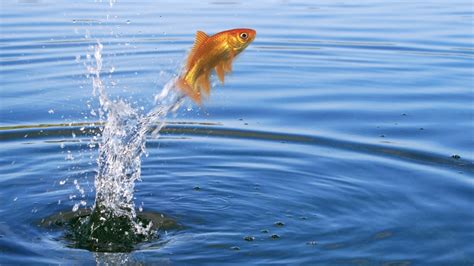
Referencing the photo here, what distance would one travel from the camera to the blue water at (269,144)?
6.09m

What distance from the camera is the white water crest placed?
21.7ft

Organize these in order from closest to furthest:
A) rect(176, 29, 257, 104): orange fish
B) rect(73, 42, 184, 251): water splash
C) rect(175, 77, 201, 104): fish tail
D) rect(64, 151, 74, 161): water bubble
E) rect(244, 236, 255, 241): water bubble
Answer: rect(176, 29, 257, 104): orange fish < rect(175, 77, 201, 104): fish tail < rect(244, 236, 255, 241): water bubble < rect(73, 42, 184, 251): water splash < rect(64, 151, 74, 161): water bubble

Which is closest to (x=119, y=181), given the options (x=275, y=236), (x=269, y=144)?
(x=275, y=236)

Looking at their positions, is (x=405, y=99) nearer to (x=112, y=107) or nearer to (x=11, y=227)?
(x=112, y=107)

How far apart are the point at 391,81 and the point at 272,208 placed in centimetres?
530

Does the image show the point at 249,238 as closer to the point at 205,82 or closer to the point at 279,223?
the point at 279,223

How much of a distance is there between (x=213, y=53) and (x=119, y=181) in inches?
74.3

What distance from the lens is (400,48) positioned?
14.1 m

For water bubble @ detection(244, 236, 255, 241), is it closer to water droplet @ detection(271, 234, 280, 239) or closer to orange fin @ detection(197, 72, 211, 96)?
water droplet @ detection(271, 234, 280, 239)

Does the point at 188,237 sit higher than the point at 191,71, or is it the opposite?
the point at 191,71

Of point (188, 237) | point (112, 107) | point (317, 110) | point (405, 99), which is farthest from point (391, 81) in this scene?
point (188, 237)

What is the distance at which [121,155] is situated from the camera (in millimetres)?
7258

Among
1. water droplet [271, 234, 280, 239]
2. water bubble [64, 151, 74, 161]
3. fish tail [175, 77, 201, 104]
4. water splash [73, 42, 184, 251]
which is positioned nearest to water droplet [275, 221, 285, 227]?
water droplet [271, 234, 280, 239]

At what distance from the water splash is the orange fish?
0.53 metres
